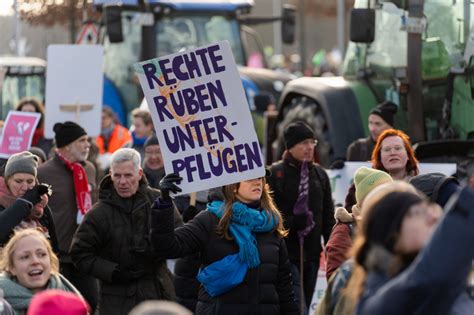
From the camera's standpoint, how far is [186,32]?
21484mm

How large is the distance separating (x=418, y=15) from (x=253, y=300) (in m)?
4.93

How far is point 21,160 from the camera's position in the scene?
927 cm

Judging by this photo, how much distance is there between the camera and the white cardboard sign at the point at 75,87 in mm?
13352

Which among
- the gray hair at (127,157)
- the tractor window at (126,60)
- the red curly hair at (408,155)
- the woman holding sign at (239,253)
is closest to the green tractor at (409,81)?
the red curly hair at (408,155)

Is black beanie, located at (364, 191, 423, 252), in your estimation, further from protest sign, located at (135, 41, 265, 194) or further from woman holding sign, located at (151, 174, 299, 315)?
protest sign, located at (135, 41, 265, 194)

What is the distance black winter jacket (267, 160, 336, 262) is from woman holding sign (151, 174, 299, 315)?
2.27 metres

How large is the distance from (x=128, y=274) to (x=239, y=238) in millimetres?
1367

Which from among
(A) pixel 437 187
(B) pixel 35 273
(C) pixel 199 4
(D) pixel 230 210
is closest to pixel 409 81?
(D) pixel 230 210

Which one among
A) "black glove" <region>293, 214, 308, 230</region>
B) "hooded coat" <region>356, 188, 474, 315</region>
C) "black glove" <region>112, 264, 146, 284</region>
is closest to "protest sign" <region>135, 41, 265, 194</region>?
"black glove" <region>112, 264, 146, 284</region>

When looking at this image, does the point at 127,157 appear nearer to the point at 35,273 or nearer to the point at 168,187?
the point at 168,187

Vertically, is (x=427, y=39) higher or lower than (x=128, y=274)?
higher

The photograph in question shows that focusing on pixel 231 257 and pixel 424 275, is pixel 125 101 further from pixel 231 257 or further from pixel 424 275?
pixel 424 275

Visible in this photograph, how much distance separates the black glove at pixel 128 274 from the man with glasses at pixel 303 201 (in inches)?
60.0

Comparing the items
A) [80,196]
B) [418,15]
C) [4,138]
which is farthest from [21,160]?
[418,15]
